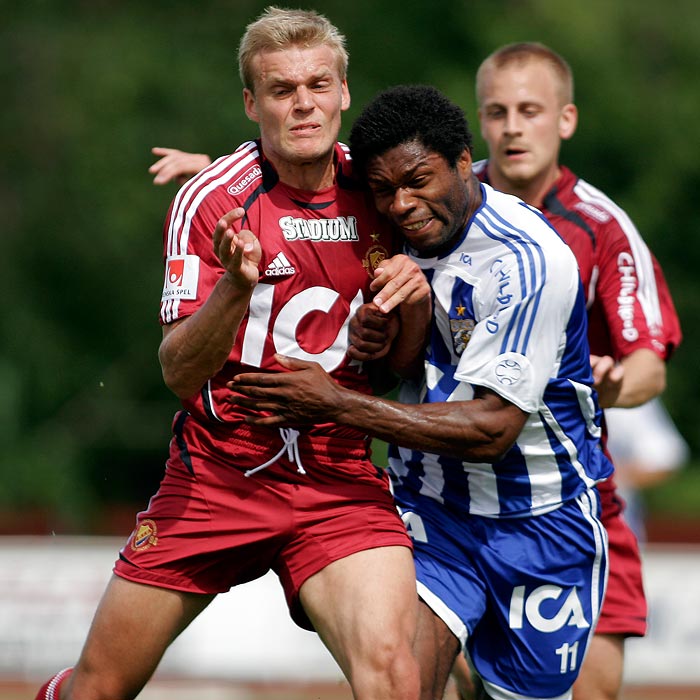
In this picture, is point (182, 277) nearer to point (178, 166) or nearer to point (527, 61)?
point (178, 166)

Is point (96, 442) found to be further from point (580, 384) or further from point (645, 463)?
point (580, 384)

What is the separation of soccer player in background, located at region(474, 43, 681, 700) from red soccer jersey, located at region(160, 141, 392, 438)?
1.25 meters

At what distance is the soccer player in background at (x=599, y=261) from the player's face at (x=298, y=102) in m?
1.34

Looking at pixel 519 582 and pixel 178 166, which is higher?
pixel 178 166

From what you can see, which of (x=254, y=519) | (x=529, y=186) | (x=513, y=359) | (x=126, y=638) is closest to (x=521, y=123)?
(x=529, y=186)

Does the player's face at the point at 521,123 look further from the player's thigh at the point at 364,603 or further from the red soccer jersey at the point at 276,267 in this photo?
the player's thigh at the point at 364,603

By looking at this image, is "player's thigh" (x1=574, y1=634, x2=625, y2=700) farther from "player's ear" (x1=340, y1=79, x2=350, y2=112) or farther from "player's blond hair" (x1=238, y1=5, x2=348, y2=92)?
"player's blond hair" (x1=238, y1=5, x2=348, y2=92)

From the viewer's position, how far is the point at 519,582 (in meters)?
5.26

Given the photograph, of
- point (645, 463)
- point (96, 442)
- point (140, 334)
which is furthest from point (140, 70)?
point (645, 463)

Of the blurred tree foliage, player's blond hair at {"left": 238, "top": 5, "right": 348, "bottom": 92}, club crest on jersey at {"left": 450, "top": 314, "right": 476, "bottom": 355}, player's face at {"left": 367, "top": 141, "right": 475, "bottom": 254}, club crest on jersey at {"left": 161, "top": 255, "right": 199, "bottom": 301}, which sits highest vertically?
player's blond hair at {"left": 238, "top": 5, "right": 348, "bottom": 92}

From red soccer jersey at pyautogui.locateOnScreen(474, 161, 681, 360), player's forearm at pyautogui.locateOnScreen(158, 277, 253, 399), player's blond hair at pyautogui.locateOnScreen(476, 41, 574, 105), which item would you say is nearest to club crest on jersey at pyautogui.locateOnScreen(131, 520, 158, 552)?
A: player's forearm at pyautogui.locateOnScreen(158, 277, 253, 399)

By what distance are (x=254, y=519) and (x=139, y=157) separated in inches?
640

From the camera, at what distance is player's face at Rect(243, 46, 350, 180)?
16.2ft

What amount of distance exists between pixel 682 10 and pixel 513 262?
1850 cm
